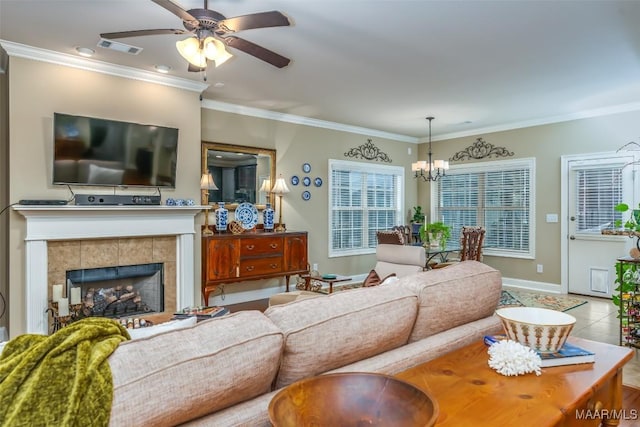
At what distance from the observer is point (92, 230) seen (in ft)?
12.8

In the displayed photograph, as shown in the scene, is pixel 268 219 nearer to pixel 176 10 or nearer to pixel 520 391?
pixel 176 10

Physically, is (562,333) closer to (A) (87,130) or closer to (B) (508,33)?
(B) (508,33)

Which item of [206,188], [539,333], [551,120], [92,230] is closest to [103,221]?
[92,230]

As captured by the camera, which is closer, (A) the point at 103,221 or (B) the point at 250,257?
(A) the point at 103,221

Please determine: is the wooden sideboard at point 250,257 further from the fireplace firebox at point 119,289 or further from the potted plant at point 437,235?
the potted plant at point 437,235

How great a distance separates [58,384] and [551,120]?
6.93 meters

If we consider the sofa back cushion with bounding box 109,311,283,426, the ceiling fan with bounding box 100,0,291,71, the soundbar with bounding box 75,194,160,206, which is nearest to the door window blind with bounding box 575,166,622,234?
the ceiling fan with bounding box 100,0,291,71

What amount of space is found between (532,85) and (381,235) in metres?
2.58

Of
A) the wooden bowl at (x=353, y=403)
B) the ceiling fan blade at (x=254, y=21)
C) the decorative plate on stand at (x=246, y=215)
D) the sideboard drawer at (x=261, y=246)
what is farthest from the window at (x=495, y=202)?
the wooden bowl at (x=353, y=403)

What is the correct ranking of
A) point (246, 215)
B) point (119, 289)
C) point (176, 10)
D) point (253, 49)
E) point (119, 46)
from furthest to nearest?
1. point (246, 215)
2. point (119, 289)
3. point (119, 46)
4. point (253, 49)
5. point (176, 10)

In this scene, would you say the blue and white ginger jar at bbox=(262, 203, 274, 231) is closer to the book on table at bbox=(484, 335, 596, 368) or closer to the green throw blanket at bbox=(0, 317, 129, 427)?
the book on table at bbox=(484, 335, 596, 368)

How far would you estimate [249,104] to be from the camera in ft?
17.9

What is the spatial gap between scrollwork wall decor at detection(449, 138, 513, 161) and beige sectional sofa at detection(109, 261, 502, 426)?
→ 18.5 feet

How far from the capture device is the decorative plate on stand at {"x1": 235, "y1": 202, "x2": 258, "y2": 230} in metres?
5.42
